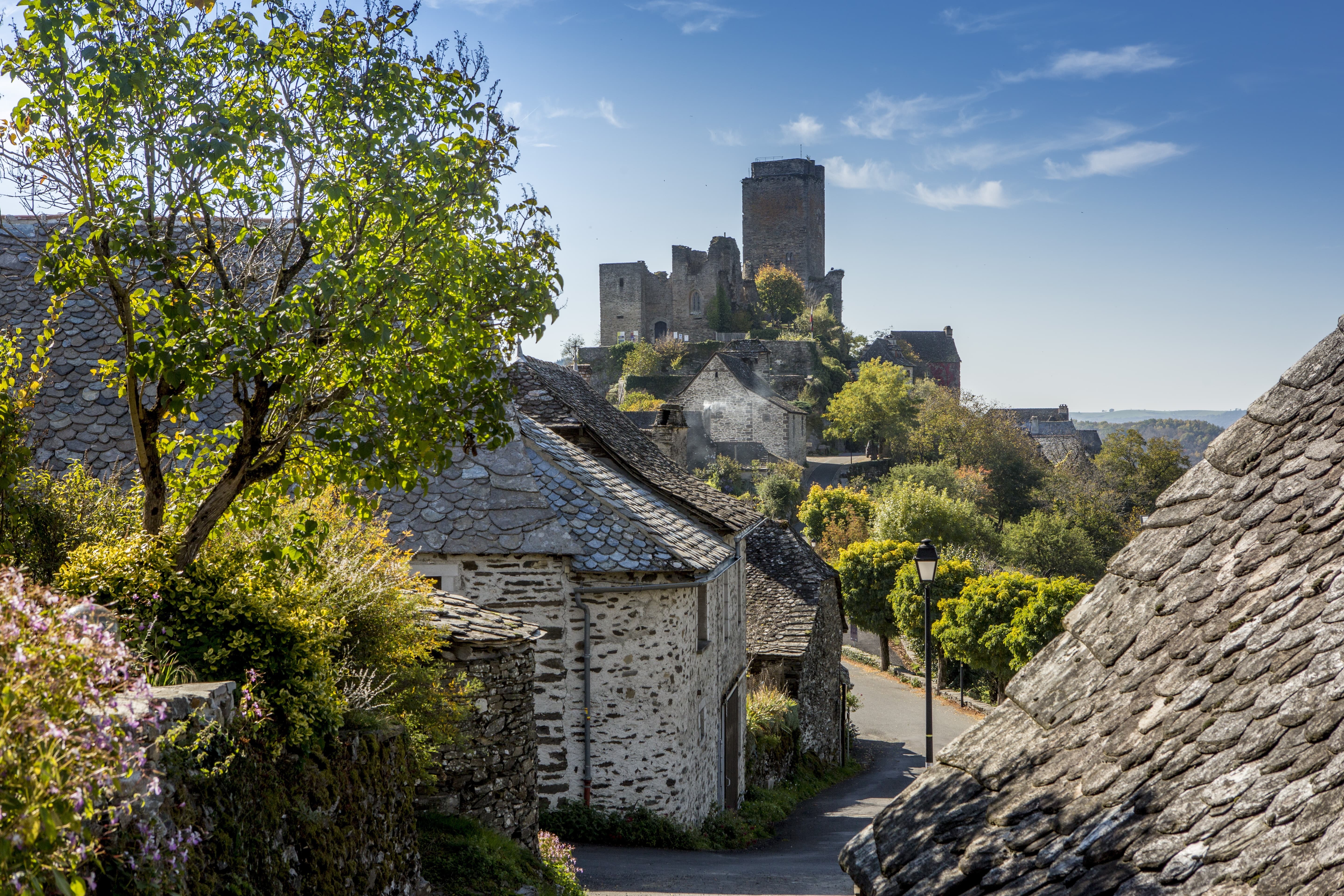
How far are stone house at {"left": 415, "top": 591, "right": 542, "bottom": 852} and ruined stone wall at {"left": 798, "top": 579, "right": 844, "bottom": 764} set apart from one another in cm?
1447

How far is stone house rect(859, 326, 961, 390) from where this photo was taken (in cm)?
8794

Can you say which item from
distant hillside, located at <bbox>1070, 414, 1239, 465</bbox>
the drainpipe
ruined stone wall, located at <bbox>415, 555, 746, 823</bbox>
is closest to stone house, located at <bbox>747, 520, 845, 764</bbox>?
ruined stone wall, located at <bbox>415, 555, 746, 823</bbox>

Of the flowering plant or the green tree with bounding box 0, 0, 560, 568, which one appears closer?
the flowering plant

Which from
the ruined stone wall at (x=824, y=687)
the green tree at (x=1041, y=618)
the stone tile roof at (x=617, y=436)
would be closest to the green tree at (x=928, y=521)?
the green tree at (x=1041, y=618)

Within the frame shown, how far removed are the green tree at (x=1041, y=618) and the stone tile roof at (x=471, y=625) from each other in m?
23.1

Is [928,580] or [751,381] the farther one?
[751,381]

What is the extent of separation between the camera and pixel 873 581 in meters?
36.7

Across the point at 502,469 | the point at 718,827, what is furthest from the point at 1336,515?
the point at 718,827

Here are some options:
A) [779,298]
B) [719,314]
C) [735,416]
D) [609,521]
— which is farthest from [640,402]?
[609,521]

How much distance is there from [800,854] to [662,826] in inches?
113

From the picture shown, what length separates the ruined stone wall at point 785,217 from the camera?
8706cm

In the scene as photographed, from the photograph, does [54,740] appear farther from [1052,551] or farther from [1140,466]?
[1140,466]

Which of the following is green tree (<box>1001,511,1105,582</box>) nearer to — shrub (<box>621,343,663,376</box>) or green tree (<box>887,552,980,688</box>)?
green tree (<box>887,552,980,688</box>)

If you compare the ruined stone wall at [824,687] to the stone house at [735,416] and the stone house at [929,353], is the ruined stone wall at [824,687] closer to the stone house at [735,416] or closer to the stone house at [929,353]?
the stone house at [735,416]
